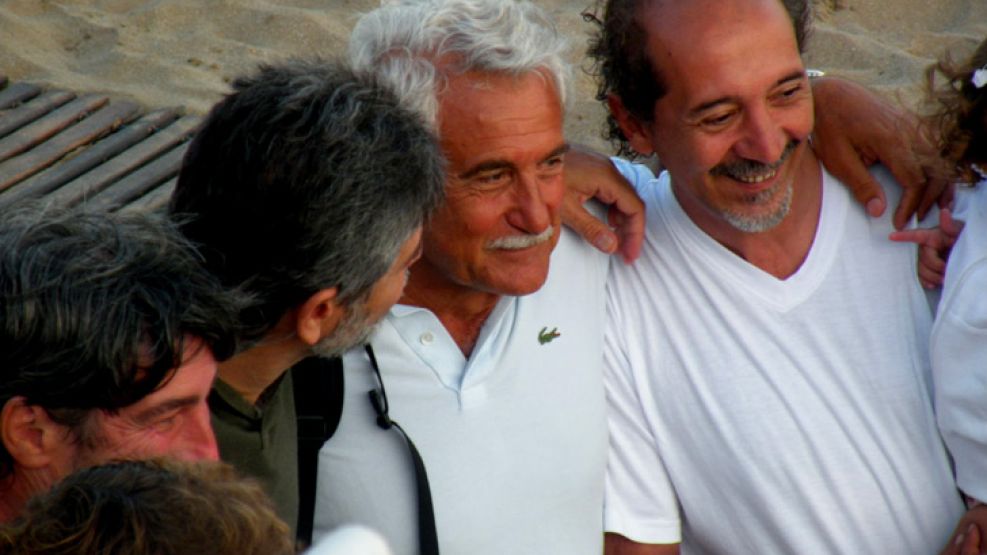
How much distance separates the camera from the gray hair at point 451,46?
2.29 metres

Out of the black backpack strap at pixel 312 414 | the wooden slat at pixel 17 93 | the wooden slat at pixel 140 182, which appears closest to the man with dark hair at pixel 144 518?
the black backpack strap at pixel 312 414

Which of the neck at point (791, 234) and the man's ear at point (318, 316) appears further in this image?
the neck at point (791, 234)

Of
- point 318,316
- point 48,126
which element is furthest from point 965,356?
point 48,126

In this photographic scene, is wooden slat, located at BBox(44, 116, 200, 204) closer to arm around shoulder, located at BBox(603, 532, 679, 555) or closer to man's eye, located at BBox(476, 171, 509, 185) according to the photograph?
man's eye, located at BBox(476, 171, 509, 185)

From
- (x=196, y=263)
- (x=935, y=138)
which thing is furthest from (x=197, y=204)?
(x=935, y=138)

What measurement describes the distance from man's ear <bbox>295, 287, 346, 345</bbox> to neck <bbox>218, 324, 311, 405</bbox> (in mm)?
27

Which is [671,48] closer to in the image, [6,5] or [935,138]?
[935,138]

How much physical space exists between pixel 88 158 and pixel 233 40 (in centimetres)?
112

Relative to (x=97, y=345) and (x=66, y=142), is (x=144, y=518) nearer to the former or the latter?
(x=97, y=345)

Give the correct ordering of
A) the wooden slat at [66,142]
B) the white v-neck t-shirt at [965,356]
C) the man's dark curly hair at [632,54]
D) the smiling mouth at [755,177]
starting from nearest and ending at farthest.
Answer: the white v-neck t-shirt at [965,356] < the smiling mouth at [755,177] < the man's dark curly hair at [632,54] < the wooden slat at [66,142]

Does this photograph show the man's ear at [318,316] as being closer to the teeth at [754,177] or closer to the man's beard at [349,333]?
the man's beard at [349,333]

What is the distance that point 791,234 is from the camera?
2520 millimetres

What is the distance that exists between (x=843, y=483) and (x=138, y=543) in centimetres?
145

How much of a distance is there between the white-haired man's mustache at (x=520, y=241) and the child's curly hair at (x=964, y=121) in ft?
2.32
